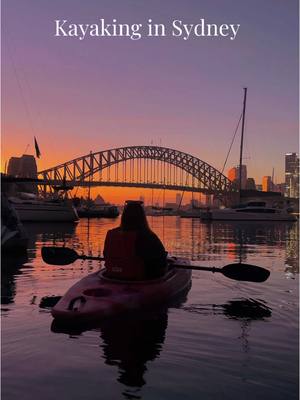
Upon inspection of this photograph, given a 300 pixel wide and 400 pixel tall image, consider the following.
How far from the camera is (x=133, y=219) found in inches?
323

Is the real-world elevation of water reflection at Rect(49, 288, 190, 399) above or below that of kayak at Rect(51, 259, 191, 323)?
below

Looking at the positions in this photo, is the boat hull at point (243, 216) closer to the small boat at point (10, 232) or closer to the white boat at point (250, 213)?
Answer: the white boat at point (250, 213)

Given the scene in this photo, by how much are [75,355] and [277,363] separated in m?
2.42

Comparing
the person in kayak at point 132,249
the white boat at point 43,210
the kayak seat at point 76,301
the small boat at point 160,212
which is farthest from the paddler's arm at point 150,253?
the small boat at point 160,212

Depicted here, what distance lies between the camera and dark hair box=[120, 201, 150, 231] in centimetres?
820

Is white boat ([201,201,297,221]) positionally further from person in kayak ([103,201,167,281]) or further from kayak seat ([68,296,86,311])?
kayak seat ([68,296,86,311])

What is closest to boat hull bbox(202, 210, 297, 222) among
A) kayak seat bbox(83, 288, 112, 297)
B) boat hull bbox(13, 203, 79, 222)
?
boat hull bbox(13, 203, 79, 222)

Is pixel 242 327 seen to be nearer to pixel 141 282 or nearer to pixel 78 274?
pixel 141 282

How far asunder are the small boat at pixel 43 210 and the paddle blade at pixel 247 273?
112ft

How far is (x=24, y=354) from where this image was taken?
5.79 m

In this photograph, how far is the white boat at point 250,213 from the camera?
58.5 meters

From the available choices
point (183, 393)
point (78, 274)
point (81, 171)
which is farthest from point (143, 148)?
→ point (183, 393)

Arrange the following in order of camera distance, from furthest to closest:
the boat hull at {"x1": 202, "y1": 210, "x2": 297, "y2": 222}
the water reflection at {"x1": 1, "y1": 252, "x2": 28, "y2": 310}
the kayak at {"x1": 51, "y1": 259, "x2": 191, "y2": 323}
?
1. the boat hull at {"x1": 202, "y1": 210, "x2": 297, "y2": 222}
2. the water reflection at {"x1": 1, "y1": 252, "x2": 28, "y2": 310}
3. the kayak at {"x1": 51, "y1": 259, "x2": 191, "y2": 323}

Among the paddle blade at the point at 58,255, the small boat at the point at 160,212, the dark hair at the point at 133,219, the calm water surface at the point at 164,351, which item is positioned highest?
the dark hair at the point at 133,219
